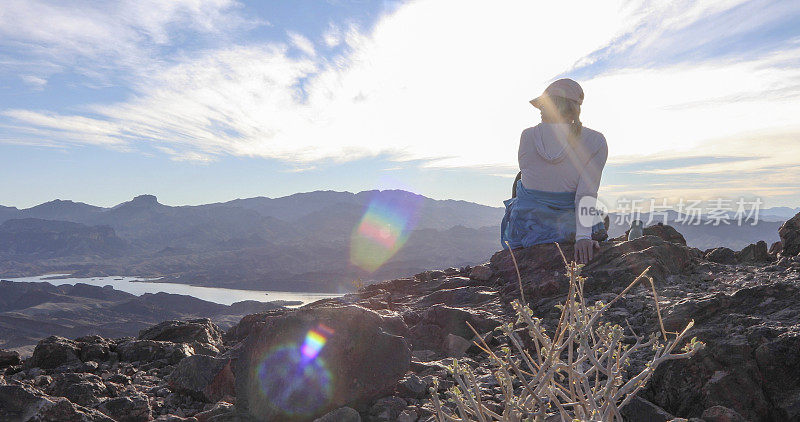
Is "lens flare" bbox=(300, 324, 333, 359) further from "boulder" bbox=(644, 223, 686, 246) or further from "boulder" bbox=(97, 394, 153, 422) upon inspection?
"boulder" bbox=(644, 223, 686, 246)

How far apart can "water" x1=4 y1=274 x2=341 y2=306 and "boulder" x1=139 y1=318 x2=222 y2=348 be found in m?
103

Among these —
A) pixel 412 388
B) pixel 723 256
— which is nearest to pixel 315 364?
pixel 412 388

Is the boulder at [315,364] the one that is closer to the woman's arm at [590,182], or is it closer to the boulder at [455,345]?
the boulder at [455,345]

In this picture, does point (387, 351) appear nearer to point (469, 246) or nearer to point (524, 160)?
point (524, 160)

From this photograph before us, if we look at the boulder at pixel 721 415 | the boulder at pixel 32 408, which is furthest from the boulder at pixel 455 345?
the boulder at pixel 32 408

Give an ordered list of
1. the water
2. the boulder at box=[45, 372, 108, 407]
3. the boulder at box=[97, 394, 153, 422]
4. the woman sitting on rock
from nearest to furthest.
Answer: the boulder at box=[97, 394, 153, 422], the boulder at box=[45, 372, 108, 407], the woman sitting on rock, the water

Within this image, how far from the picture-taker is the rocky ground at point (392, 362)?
275cm

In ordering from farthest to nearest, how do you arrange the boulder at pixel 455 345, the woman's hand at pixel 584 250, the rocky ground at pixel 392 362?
the woman's hand at pixel 584 250
the boulder at pixel 455 345
the rocky ground at pixel 392 362

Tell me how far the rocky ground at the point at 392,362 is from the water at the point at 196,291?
10488 centimetres

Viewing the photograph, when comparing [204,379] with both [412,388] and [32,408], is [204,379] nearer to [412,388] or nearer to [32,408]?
[32,408]

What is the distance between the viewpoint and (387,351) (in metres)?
3.44

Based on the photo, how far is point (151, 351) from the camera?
4.68m

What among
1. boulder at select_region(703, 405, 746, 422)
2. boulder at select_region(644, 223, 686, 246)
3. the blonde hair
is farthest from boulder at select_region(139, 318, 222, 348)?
boulder at select_region(644, 223, 686, 246)

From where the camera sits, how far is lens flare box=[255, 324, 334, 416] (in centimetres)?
303
